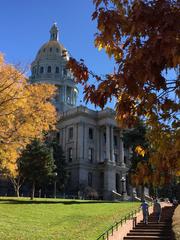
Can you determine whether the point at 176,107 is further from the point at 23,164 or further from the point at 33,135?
the point at 23,164

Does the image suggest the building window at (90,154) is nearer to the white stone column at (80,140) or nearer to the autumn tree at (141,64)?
the white stone column at (80,140)

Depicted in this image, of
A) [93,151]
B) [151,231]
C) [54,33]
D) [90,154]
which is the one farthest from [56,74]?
[151,231]

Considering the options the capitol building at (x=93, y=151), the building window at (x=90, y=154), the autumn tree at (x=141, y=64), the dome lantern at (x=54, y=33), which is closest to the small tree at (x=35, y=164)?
the capitol building at (x=93, y=151)

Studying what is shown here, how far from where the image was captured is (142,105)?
20.6 feet

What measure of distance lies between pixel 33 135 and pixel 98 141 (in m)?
65.4

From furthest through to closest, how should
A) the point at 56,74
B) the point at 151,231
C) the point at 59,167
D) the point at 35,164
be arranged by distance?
the point at 56,74, the point at 59,167, the point at 35,164, the point at 151,231

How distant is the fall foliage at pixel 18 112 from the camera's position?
76.1 ft

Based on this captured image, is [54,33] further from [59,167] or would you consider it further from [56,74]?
[59,167]

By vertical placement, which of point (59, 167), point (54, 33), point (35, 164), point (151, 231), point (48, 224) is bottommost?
point (151, 231)

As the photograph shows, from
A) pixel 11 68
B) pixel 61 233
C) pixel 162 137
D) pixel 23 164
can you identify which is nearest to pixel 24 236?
pixel 61 233

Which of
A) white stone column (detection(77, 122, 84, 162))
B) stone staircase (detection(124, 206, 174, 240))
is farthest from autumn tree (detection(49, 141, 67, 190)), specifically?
stone staircase (detection(124, 206, 174, 240))

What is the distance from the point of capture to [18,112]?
23891 millimetres

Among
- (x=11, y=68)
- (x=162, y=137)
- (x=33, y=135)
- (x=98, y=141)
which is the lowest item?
(x=162, y=137)

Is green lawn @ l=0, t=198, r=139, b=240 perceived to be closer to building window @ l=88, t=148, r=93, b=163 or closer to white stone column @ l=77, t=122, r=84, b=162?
white stone column @ l=77, t=122, r=84, b=162
